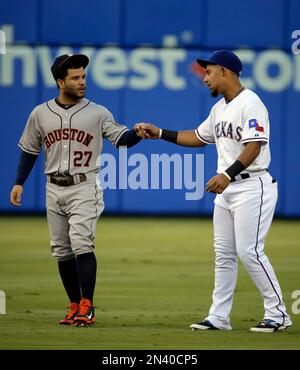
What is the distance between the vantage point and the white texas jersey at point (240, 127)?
672 centimetres

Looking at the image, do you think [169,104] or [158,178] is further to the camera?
[169,104]

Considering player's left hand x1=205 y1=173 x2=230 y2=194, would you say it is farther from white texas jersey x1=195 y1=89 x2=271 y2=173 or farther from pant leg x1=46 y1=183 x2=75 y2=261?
pant leg x1=46 y1=183 x2=75 y2=261

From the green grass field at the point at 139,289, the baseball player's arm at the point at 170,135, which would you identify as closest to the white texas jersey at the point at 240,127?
the baseball player's arm at the point at 170,135

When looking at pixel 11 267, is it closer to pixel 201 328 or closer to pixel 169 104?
pixel 201 328

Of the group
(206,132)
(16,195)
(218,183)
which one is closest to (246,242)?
(218,183)

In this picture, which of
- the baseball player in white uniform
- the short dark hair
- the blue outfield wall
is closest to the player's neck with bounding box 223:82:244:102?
the baseball player in white uniform

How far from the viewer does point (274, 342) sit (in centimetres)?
641

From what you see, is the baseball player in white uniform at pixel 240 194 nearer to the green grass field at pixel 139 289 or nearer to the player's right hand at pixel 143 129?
the green grass field at pixel 139 289

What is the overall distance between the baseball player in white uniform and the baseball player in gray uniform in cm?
73

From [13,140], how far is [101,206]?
9017mm

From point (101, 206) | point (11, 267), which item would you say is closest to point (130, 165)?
point (11, 267)

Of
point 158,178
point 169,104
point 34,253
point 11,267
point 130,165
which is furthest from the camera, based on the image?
point 169,104

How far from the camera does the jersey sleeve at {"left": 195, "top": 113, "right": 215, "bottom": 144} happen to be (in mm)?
7238

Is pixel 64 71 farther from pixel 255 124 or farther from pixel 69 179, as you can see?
pixel 255 124
